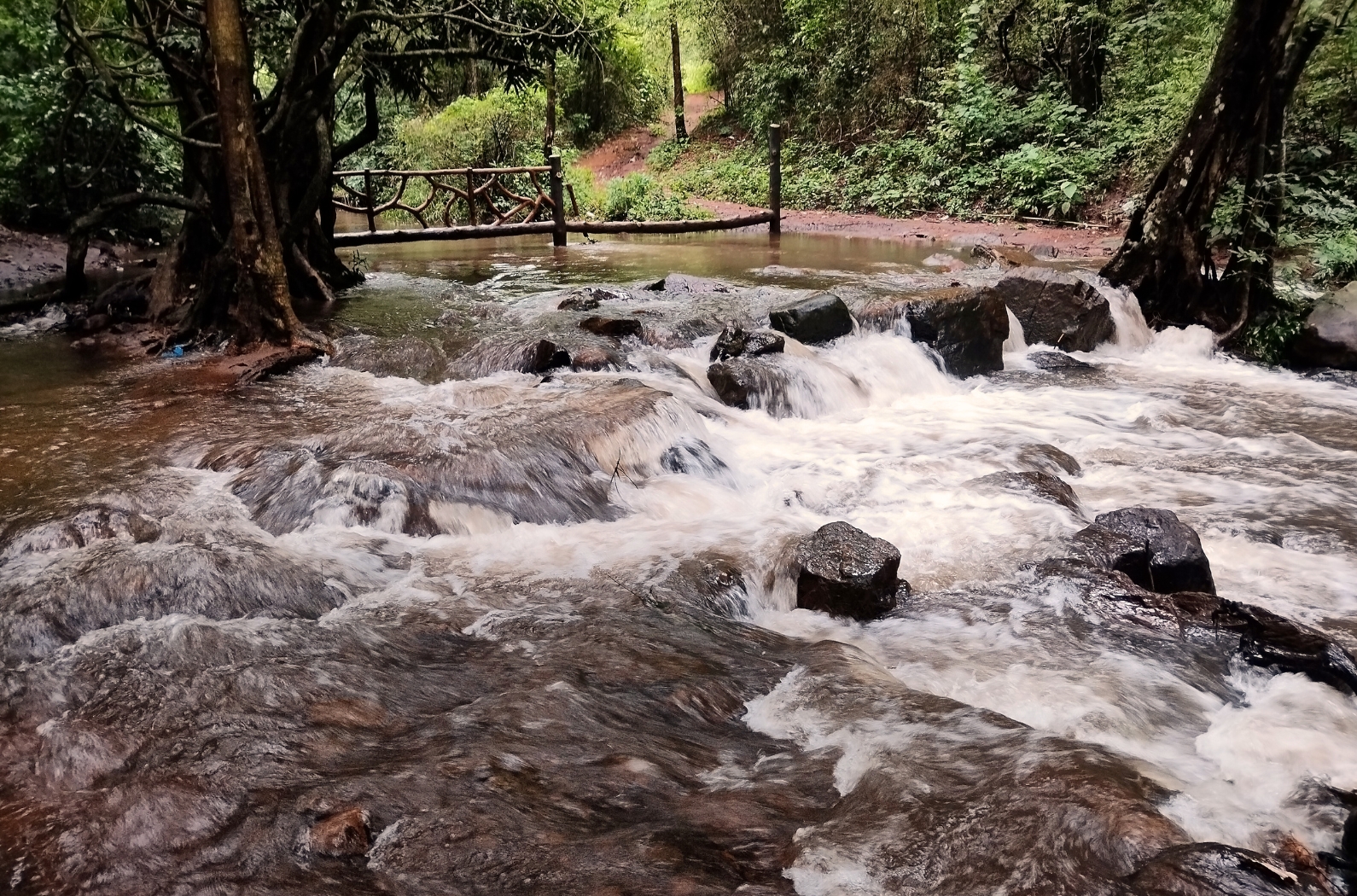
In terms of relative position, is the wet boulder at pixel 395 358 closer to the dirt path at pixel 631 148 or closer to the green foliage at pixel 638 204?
the green foliage at pixel 638 204

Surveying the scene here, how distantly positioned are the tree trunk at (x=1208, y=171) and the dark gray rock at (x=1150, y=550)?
6.20 m

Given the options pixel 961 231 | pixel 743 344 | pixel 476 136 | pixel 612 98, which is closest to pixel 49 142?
pixel 743 344

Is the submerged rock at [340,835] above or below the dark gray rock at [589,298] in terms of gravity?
below

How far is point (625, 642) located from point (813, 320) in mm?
5795

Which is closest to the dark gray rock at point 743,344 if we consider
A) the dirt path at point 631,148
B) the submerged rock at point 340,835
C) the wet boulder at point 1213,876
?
the submerged rock at point 340,835

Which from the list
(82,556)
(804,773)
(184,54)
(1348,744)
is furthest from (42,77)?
(1348,744)

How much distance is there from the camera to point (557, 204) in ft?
53.9

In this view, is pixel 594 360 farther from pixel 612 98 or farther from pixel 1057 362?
pixel 612 98

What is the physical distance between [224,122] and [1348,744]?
349 inches

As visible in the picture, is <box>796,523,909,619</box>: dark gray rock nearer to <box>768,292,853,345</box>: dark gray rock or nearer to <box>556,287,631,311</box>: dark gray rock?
<box>768,292,853,345</box>: dark gray rock

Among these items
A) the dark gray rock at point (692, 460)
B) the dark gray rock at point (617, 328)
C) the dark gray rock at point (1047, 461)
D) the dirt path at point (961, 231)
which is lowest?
the dark gray rock at point (1047, 461)

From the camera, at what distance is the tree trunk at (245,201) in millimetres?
7609

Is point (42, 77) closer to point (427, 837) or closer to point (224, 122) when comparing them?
point (224, 122)

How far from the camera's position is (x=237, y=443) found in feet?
20.0
